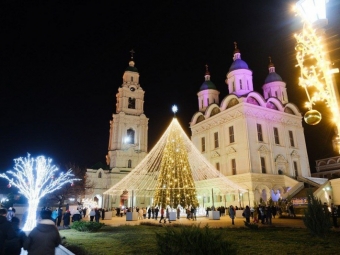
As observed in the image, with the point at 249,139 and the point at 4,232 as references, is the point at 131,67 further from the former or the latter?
the point at 4,232

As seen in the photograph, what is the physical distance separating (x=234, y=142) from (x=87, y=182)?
28841 millimetres

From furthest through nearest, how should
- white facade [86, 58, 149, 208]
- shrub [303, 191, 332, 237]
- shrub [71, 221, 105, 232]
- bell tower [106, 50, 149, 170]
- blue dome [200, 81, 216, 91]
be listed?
bell tower [106, 50, 149, 170] → white facade [86, 58, 149, 208] → blue dome [200, 81, 216, 91] → shrub [71, 221, 105, 232] → shrub [303, 191, 332, 237]

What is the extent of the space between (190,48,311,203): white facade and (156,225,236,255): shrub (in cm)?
2765

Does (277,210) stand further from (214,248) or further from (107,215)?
(214,248)

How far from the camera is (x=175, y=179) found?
859 inches

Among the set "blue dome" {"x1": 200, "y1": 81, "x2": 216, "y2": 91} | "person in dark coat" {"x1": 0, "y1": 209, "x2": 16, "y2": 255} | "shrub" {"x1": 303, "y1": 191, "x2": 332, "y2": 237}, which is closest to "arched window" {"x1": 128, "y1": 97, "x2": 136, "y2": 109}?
"blue dome" {"x1": 200, "y1": 81, "x2": 216, "y2": 91}

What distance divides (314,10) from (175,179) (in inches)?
738

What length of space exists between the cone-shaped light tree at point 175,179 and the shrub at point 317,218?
1110 cm

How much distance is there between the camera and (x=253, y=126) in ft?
113

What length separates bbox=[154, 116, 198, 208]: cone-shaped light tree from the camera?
71.3ft

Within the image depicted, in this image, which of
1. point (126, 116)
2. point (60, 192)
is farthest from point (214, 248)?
point (126, 116)

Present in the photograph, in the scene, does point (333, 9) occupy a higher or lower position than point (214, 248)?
higher

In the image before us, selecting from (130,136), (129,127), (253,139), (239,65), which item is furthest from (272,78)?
(130,136)

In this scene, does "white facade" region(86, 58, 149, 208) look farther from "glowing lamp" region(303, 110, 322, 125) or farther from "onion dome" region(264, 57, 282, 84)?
"glowing lamp" region(303, 110, 322, 125)
